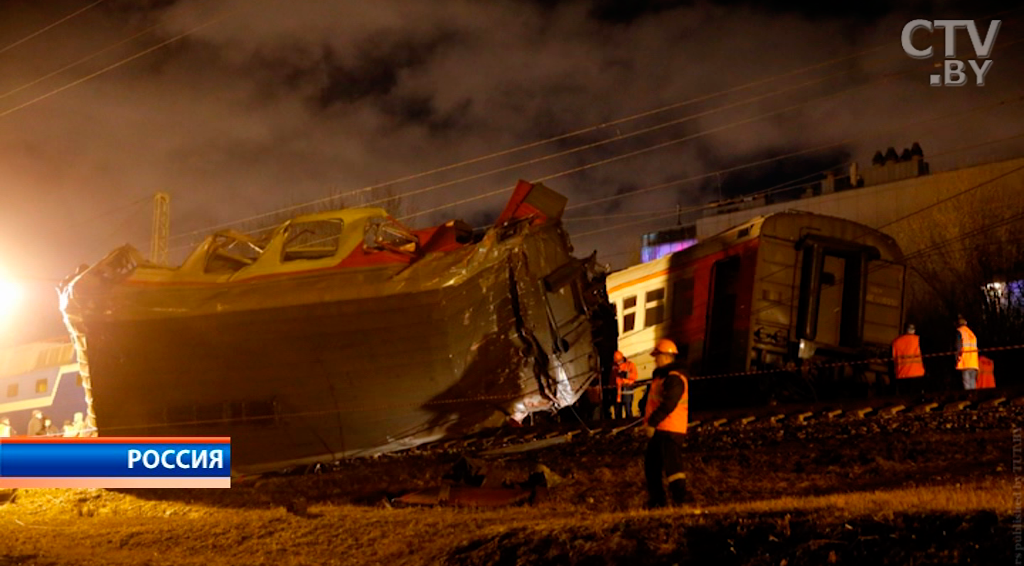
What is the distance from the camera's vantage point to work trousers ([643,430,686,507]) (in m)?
6.19

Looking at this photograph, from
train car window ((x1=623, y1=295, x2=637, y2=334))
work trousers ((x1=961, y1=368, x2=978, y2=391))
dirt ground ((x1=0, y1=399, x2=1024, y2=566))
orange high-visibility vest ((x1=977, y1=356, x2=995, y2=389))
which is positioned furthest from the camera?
train car window ((x1=623, y1=295, x2=637, y2=334))

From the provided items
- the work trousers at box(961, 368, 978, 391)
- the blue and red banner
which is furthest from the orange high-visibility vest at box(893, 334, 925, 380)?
the blue and red banner

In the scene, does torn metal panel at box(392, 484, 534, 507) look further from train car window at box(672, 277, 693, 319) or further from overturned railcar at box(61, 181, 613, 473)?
train car window at box(672, 277, 693, 319)

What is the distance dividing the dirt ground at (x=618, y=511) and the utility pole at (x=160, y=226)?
14.1 meters

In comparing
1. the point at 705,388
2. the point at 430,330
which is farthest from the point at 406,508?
the point at 705,388

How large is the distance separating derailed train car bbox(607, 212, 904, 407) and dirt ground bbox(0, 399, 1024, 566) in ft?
13.0

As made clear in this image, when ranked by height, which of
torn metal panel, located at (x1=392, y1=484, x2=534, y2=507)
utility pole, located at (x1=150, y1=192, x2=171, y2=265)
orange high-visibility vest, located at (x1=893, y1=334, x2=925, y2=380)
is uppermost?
utility pole, located at (x1=150, y1=192, x2=171, y2=265)

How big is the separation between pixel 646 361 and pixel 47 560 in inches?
458

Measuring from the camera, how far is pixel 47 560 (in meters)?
6.16

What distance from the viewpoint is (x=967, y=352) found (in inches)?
480

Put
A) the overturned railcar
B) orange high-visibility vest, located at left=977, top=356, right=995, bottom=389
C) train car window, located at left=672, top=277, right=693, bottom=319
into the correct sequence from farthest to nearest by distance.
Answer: train car window, located at left=672, top=277, right=693, bottom=319, orange high-visibility vest, located at left=977, top=356, right=995, bottom=389, the overturned railcar

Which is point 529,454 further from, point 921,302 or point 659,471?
point 921,302

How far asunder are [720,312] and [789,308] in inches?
48.3

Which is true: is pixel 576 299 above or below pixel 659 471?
above
